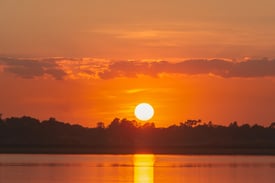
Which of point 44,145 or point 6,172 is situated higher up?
point 44,145

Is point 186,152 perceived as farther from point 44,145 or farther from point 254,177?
point 254,177

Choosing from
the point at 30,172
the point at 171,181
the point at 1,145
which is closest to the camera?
the point at 171,181

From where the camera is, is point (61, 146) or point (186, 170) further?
point (61, 146)

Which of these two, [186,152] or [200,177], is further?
[186,152]

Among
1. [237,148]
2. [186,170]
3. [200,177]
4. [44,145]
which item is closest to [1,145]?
[44,145]

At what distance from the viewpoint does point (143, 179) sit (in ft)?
148

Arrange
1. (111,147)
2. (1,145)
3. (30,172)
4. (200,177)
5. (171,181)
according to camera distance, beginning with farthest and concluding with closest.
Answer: (111,147)
(1,145)
(30,172)
(200,177)
(171,181)

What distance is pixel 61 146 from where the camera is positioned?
10631cm

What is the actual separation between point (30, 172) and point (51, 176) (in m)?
3.59

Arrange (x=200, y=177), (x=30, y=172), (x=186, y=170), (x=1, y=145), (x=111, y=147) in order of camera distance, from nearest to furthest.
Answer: (x=200, y=177)
(x=30, y=172)
(x=186, y=170)
(x=1, y=145)
(x=111, y=147)

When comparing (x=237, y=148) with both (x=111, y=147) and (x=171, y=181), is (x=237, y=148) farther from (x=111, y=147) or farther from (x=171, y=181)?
(x=171, y=181)

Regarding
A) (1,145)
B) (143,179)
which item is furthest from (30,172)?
(1,145)

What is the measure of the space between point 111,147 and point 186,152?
1068 centimetres

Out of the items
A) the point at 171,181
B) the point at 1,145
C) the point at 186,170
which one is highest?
the point at 1,145
